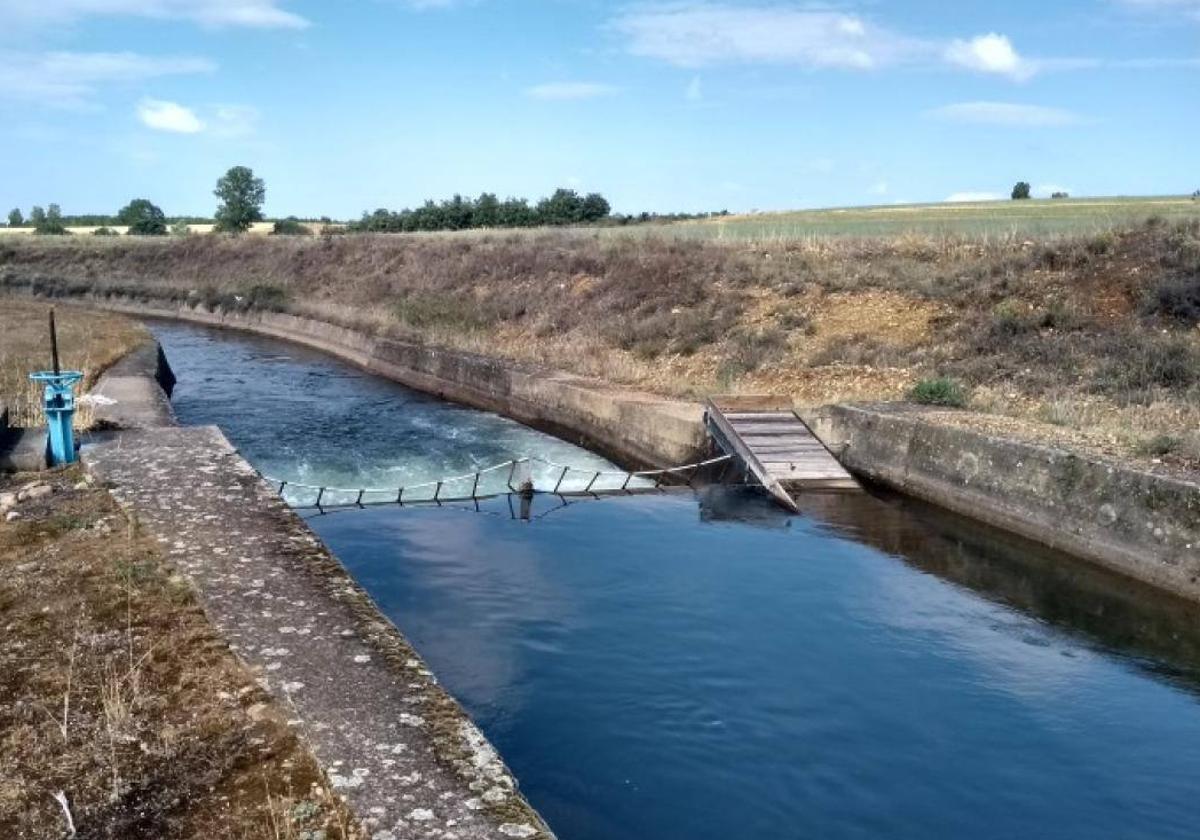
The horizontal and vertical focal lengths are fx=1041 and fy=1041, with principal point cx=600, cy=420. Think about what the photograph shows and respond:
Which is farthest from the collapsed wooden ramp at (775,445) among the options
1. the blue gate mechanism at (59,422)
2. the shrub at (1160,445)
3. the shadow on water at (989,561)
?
the blue gate mechanism at (59,422)

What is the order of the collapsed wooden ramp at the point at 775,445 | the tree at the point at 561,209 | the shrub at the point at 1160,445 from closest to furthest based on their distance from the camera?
1. the shrub at the point at 1160,445
2. the collapsed wooden ramp at the point at 775,445
3. the tree at the point at 561,209

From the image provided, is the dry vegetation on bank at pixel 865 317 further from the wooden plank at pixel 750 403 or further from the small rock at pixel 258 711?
the small rock at pixel 258 711

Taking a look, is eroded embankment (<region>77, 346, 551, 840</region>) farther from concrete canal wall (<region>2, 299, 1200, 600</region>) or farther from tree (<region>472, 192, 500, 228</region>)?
tree (<region>472, 192, 500, 228</region>)

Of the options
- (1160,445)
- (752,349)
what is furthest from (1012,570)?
(752,349)

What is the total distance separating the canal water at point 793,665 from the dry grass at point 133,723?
185 centimetres

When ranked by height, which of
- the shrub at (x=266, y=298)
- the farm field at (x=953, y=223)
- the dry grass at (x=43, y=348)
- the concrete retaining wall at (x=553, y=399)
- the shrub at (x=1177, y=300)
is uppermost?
the farm field at (x=953, y=223)

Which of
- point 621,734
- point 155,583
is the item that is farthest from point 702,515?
point 155,583

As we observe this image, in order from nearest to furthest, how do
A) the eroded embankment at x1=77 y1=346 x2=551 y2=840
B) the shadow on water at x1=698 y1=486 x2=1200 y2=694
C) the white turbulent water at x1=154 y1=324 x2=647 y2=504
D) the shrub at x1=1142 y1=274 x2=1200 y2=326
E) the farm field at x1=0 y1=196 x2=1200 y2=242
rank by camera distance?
the eroded embankment at x1=77 y1=346 x2=551 y2=840 < the shadow on water at x1=698 y1=486 x2=1200 y2=694 < the white turbulent water at x1=154 y1=324 x2=647 y2=504 < the shrub at x1=1142 y1=274 x2=1200 y2=326 < the farm field at x1=0 y1=196 x2=1200 y2=242

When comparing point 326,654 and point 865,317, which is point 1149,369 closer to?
point 865,317

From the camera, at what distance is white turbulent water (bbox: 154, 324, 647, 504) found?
14.3m

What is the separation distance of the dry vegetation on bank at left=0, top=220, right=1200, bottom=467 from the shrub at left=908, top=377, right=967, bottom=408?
0.92ft

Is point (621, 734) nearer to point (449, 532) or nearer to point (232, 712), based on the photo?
point (232, 712)

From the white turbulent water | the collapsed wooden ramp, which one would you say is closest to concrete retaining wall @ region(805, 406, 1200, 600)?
the collapsed wooden ramp

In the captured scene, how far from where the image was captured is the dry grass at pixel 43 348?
1269 cm
